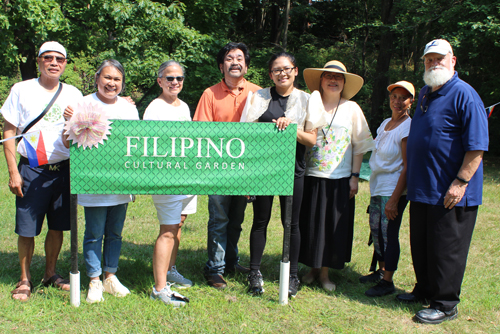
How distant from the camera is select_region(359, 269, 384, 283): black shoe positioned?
4.24 m

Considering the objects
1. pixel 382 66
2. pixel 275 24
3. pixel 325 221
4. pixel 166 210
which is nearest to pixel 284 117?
pixel 325 221

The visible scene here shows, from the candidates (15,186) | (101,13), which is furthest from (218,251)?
(101,13)

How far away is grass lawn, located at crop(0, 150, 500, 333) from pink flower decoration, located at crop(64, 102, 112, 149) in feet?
4.54

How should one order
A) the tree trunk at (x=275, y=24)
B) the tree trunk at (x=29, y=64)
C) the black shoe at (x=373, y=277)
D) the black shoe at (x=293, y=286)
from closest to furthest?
1. the black shoe at (x=293, y=286)
2. the black shoe at (x=373, y=277)
3. the tree trunk at (x=29, y=64)
4. the tree trunk at (x=275, y=24)

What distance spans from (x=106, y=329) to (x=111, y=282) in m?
0.65

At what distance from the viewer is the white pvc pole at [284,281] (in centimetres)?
350

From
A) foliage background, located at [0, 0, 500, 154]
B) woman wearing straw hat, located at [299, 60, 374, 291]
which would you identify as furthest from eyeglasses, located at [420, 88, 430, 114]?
foliage background, located at [0, 0, 500, 154]

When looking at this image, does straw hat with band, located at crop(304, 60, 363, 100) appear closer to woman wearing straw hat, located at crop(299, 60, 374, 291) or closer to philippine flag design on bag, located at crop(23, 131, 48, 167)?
woman wearing straw hat, located at crop(299, 60, 374, 291)

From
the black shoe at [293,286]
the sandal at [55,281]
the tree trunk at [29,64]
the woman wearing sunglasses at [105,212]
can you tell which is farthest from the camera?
the tree trunk at [29,64]

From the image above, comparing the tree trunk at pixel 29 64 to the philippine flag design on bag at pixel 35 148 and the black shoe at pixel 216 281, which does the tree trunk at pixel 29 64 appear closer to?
the philippine flag design on bag at pixel 35 148

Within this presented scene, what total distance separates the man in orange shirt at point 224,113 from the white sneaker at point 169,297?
0.46m

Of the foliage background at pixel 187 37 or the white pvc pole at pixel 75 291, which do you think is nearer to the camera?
the white pvc pole at pixel 75 291

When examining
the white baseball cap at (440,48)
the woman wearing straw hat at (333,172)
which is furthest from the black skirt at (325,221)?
the white baseball cap at (440,48)

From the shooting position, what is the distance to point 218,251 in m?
4.03
